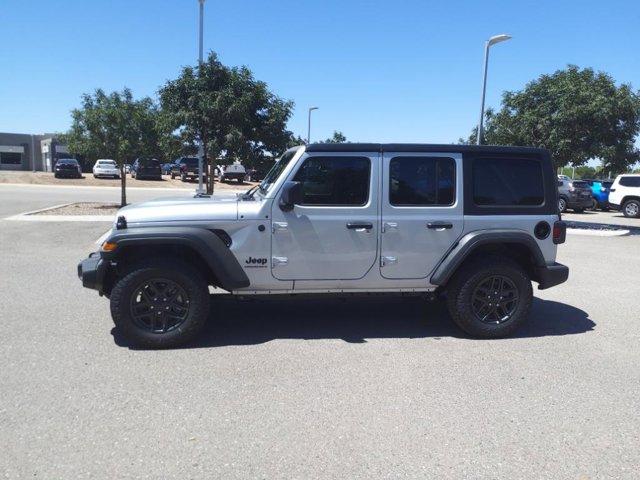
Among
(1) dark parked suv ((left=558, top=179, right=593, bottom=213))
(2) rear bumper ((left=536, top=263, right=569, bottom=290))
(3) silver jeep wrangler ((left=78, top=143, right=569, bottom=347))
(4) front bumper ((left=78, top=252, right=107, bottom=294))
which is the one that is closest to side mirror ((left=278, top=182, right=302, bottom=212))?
(3) silver jeep wrangler ((left=78, top=143, right=569, bottom=347))

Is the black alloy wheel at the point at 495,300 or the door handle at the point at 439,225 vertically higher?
the door handle at the point at 439,225

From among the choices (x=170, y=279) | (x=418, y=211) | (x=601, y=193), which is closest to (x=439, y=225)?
(x=418, y=211)

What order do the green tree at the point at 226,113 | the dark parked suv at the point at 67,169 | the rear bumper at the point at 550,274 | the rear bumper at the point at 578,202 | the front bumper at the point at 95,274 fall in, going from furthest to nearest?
the dark parked suv at the point at 67,169 → the rear bumper at the point at 578,202 → the green tree at the point at 226,113 → the rear bumper at the point at 550,274 → the front bumper at the point at 95,274

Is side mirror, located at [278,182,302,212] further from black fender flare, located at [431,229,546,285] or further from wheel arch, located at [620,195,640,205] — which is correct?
wheel arch, located at [620,195,640,205]

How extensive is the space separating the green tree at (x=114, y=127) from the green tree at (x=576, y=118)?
12458mm

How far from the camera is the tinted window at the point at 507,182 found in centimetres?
538

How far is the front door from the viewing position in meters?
5.03

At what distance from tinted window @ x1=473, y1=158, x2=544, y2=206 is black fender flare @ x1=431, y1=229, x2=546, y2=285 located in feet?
1.08

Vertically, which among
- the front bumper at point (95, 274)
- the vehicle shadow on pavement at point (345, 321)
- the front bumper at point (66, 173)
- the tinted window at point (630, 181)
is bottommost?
the vehicle shadow on pavement at point (345, 321)

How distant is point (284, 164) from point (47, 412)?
9.85ft

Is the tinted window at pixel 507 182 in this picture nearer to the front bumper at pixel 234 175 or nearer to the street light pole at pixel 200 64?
the street light pole at pixel 200 64

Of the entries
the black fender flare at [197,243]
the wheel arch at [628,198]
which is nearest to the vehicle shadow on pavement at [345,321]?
the black fender flare at [197,243]

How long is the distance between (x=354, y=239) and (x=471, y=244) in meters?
1.14

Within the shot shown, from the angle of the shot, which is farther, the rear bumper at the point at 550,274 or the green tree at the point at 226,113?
the green tree at the point at 226,113
